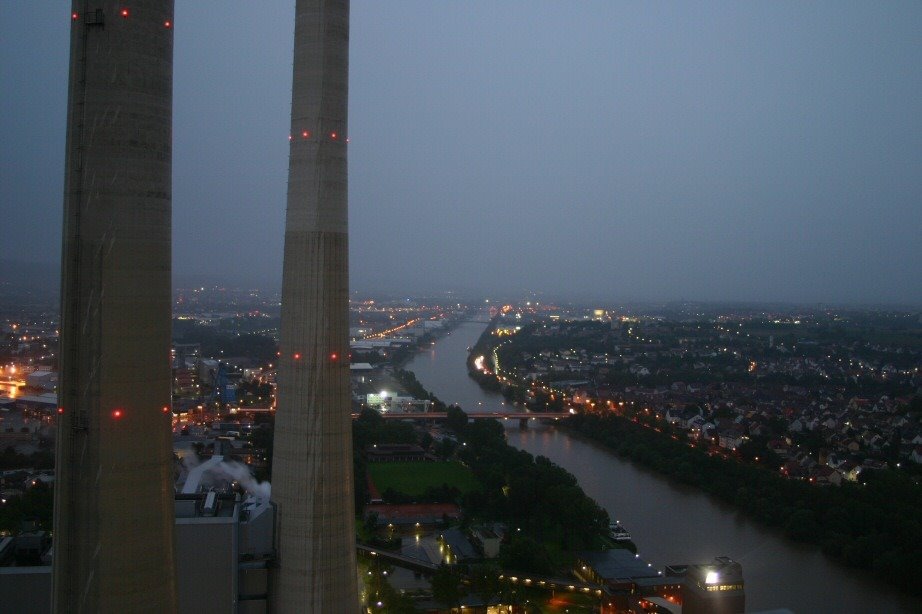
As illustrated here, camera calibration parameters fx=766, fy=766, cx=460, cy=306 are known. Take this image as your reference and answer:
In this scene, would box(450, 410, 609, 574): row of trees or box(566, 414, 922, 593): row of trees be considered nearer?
box(450, 410, 609, 574): row of trees

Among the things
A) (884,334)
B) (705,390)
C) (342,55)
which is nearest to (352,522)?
(342,55)

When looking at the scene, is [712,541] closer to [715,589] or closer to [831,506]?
[831,506]

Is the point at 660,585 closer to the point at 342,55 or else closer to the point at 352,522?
the point at 352,522

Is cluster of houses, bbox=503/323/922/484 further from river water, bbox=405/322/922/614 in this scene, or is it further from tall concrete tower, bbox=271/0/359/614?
tall concrete tower, bbox=271/0/359/614

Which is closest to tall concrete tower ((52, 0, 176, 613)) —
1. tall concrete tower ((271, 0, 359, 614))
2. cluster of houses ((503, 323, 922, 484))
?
tall concrete tower ((271, 0, 359, 614))

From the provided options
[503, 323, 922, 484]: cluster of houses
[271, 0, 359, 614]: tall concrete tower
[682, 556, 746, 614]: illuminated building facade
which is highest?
[271, 0, 359, 614]: tall concrete tower

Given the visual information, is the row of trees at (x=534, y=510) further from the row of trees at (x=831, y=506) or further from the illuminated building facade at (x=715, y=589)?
the row of trees at (x=831, y=506)

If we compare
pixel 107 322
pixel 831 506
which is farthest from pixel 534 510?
pixel 107 322

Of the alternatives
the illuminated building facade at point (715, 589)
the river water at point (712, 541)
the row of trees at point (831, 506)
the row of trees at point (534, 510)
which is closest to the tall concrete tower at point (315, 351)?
the illuminated building facade at point (715, 589)
